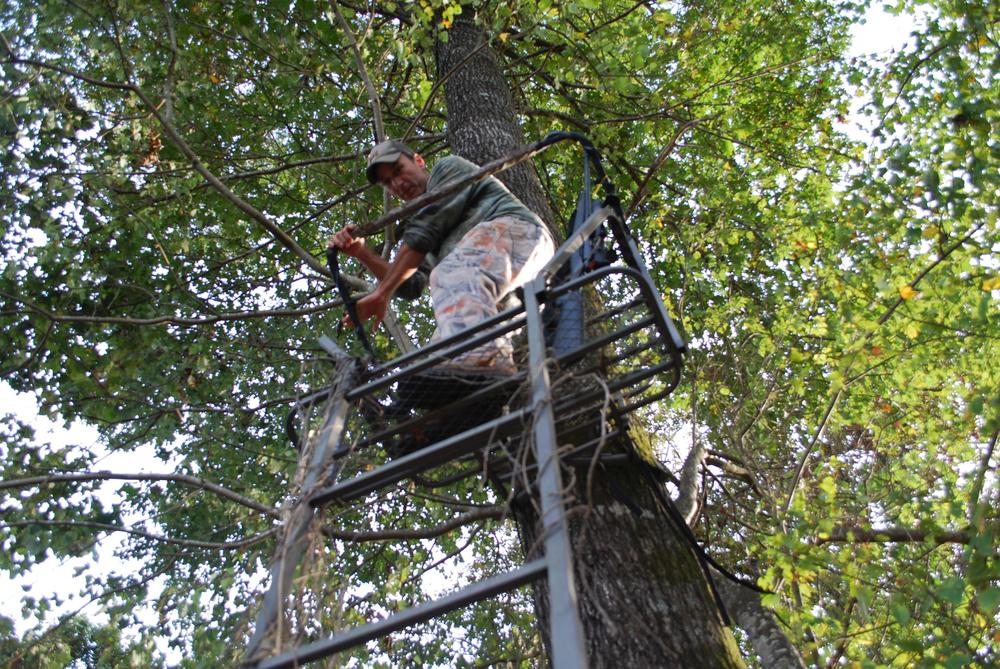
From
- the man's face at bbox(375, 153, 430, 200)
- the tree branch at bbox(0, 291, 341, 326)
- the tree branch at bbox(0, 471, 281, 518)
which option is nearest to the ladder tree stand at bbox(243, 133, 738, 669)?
the man's face at bbox(375, 153, 430, 200)

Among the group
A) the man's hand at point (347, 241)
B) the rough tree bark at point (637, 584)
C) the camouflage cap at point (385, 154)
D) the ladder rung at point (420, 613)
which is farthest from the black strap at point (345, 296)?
the ladder rung at point (420, 613)

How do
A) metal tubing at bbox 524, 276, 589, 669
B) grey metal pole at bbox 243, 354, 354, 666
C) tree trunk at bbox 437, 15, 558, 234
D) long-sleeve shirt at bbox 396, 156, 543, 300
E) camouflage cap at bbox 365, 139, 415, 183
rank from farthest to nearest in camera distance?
tree trunk at bbox 437, 15, 558, 234, camouflage cap at bbox 365, 139, 415, 183, long-sleeve shirt at bbox 396, 156, 543, 300, grey metal pole at bbox 243, 354, 354, 666, metal tubing at bbox 524, 276, 589, 669

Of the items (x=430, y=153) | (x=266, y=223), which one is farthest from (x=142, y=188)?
(x=266, y=223)

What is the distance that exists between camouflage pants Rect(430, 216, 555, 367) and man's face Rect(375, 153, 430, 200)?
0.77 meters

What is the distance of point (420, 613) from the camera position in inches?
65.1

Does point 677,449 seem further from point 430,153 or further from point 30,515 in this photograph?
point 30,515

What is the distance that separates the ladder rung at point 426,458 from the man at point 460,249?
0.60 m

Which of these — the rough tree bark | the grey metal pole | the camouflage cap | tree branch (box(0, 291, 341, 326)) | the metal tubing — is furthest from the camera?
tree branch (box(0, 291, 341, 326))

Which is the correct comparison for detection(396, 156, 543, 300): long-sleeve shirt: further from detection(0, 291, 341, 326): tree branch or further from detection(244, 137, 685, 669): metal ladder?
detection(0, 291, 341, 326): tree branch

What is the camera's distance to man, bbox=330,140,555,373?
10.0 feet

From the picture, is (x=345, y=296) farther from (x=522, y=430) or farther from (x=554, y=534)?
(x=554, y=534)

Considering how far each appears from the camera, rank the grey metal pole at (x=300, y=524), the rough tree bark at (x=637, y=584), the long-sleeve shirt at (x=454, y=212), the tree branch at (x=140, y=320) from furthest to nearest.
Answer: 1. the tree branch at (x=140, y=320)
2. the long-sleeve shirt at (x=454, y=212)
3. the rough tree bark at (x=637, y=584)
4. the grey metal pole at (x=300, y=524)

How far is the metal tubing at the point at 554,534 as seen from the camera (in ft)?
4.64

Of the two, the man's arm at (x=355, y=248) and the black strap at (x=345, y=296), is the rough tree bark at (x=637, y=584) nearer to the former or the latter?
the black strap at (x=345, y=296)
